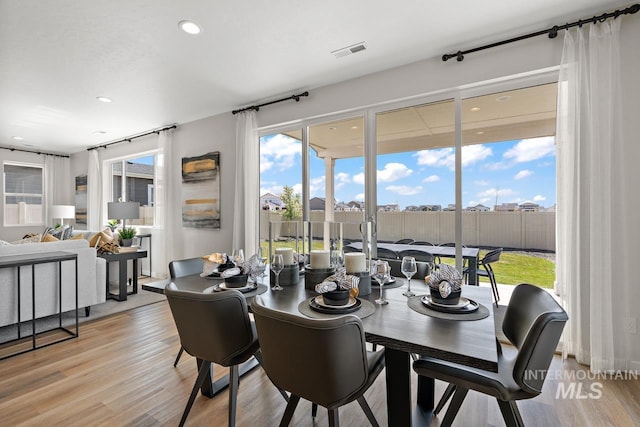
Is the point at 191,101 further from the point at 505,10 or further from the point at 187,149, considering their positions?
the point at 505,10

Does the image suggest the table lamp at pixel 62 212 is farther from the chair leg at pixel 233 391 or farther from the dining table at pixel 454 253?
the chair leg at pixel 233 391

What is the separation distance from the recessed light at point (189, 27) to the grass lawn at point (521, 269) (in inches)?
73.7

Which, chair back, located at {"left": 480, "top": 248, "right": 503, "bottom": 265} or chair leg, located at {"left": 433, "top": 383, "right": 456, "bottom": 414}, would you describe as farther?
chair back, located at {"left": 480, "top": 248, "right": 503, "bottom": 265}

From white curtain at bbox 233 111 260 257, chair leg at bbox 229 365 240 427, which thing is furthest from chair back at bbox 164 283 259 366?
white curtain at bbox 233 111 260 257

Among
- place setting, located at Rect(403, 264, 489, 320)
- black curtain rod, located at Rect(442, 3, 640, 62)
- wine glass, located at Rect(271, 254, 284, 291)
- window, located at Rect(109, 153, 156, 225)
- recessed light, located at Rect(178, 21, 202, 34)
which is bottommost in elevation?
place setting, located at Rect(403, 264, 489, 320)

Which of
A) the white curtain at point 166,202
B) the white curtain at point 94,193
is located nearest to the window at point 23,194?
the white curtain at point 94,193

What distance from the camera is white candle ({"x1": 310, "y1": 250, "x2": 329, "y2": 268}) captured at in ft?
5.92

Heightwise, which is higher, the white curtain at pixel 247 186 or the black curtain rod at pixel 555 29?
the black curtain rod at pixel 555 29

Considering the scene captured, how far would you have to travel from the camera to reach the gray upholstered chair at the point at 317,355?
1.08 m

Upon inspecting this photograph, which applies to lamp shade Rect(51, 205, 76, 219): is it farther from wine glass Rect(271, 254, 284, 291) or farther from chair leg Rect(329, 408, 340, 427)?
chair leg Rect(329, 408, 340, 427)

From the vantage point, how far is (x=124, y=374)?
2.25 m

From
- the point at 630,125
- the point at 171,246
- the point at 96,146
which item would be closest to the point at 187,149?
the point at 171,246

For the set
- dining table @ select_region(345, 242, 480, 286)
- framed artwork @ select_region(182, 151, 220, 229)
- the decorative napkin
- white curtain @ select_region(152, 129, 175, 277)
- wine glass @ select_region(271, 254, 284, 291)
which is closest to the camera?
the decorative napkin

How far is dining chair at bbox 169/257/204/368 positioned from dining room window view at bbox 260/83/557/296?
0.70m
